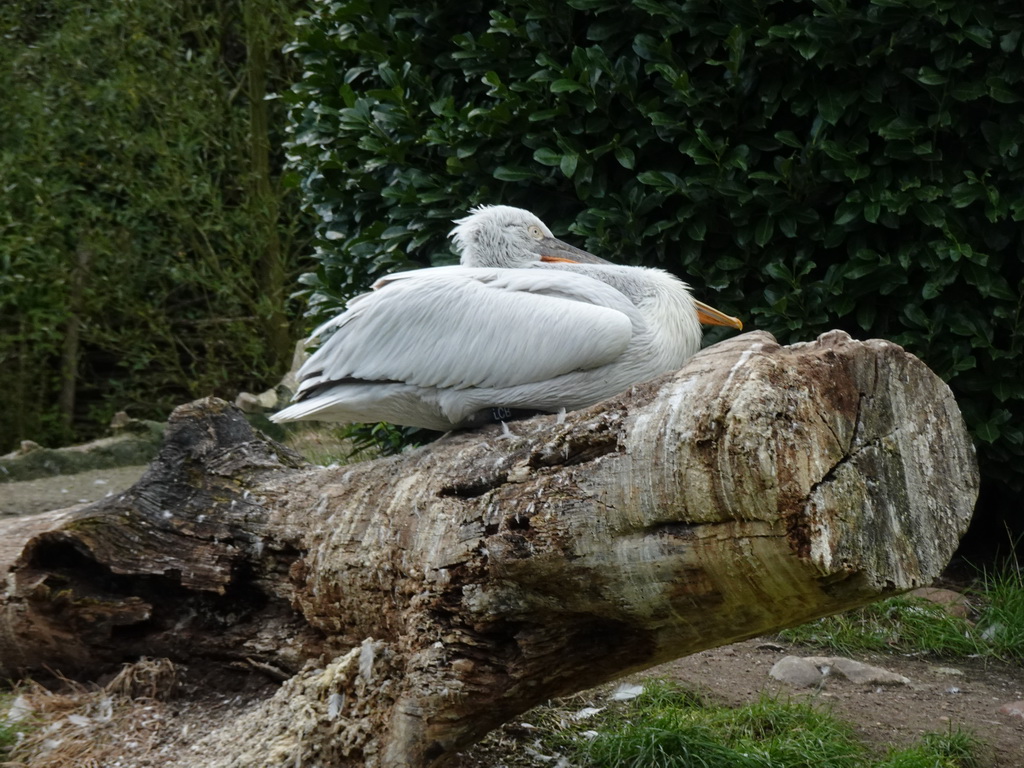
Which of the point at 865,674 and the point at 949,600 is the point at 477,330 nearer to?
the point at 865,674

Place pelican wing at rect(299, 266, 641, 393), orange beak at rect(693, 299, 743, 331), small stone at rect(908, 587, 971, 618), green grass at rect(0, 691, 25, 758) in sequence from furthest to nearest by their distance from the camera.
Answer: small stone at rect(908, 587, 971, 618)
orange beak at rect(693, 299, 743, 331)
green grass at rect(0, 691, 25, 758)
pelican wing at rect(299, 266, 641, 393)

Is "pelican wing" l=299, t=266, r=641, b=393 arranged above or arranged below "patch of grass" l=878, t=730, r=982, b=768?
above

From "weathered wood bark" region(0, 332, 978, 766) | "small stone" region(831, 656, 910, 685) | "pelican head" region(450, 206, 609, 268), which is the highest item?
"pelican head" region(450, 206, 609, 268)

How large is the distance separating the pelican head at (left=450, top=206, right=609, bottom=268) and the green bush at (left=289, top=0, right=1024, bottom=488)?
1.67 feet

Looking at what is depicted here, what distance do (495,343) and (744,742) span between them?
138 centimetres

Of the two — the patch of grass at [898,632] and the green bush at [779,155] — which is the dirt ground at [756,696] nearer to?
the patch of grass at [898,632]

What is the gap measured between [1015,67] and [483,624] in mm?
2844

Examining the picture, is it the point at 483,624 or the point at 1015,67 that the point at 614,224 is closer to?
the point at 1015,67

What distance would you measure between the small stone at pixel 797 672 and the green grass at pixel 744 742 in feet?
0.90

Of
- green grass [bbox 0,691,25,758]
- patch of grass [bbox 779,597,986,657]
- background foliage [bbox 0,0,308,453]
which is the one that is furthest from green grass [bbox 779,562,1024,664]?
background foliage [bbox 0,0,308,453]

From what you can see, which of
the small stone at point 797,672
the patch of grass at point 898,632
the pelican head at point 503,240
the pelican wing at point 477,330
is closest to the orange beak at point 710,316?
the pelican wing at point 477,330

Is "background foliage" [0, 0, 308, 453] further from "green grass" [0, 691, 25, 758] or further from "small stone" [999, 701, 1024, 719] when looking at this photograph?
"small stone" [999, 701, 1024, 719]

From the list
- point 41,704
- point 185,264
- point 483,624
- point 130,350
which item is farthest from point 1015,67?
point 130,350

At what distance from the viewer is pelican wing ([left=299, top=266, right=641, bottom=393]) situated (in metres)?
3.04
